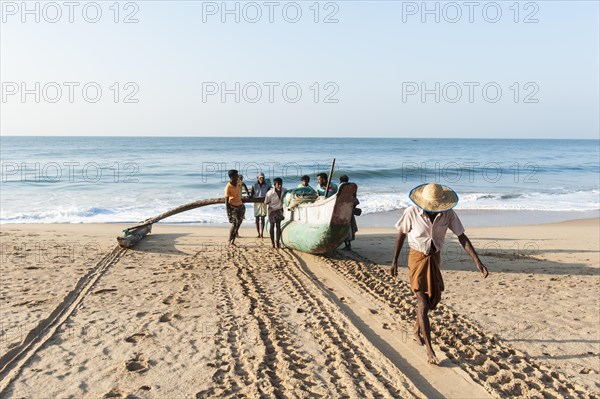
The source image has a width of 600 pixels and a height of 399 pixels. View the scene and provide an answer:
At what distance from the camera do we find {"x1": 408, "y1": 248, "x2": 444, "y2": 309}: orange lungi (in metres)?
4.71

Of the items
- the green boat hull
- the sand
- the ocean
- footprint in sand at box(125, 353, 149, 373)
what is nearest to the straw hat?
the sand

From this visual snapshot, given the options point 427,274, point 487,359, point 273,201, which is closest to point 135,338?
point 427,274

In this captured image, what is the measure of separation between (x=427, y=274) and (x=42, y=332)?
405 cm

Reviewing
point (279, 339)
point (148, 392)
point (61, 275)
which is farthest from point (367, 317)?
point (61, 275)

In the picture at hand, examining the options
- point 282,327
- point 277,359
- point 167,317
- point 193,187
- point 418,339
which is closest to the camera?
point 277,359

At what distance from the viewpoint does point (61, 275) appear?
8078 mm

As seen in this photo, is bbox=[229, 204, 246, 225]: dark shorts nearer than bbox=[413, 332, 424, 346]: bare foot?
No

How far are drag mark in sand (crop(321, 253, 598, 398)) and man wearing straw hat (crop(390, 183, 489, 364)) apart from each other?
1.51ft

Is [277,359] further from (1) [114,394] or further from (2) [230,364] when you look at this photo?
(1) [114,394]

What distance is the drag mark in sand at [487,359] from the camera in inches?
172

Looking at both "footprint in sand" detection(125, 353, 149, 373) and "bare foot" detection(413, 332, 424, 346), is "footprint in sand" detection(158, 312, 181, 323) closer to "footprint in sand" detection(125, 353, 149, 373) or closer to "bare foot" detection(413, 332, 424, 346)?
"footprint in sand" detection(125, 353, 149, 373)

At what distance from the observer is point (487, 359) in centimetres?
493

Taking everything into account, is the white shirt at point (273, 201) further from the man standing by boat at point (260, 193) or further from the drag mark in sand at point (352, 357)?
the drag mark in sand at point (352, 357)

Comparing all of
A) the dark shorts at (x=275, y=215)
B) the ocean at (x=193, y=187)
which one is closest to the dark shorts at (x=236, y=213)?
the dark shorts at (x=275, y=215)
